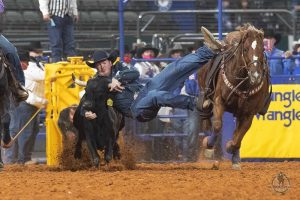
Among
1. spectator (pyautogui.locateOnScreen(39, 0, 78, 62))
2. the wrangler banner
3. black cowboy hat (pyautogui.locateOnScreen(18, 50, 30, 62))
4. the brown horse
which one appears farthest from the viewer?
black cowboy hat (pyautogui.locateOnScreen(18, 50, 30, 62))

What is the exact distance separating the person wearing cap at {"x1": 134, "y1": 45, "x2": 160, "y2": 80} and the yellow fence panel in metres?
1.55

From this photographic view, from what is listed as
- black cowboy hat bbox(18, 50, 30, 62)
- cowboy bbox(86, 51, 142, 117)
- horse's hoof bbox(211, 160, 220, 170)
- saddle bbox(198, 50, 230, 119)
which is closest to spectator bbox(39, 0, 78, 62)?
black cowboy hat bbox(18, 50, 30, 62)

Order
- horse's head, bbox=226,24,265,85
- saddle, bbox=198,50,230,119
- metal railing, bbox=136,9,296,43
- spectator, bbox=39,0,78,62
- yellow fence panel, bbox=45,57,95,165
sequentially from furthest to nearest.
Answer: metal railing, bbox=136,9,296,43
spectator, bbox=39,0,78,62
yellow fence panel, bbox=45,57,95,165
saddle, bbox=198,50,230,119
horse's head, bbox=226,24,265,85

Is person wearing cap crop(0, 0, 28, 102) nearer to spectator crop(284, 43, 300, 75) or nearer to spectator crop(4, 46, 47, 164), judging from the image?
spectator crop(4, 46, 47, 164)

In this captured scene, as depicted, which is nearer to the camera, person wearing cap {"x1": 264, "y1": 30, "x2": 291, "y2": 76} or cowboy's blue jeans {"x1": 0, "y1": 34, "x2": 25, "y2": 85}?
cowboy's blue jeans {"x1": 0, "y1": 34, "x2": 25, "y2": 85}

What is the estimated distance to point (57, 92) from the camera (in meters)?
15.4

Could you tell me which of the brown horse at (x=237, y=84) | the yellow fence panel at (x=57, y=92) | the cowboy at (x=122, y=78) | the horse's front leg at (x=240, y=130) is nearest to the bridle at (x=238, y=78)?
the brown horse at (x=237, y=84)

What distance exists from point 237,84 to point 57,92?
339 cm

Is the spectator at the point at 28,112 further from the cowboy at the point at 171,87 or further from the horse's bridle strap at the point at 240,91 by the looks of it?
the horse's bridle strap at the point at 240,91

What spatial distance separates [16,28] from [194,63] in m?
6.39

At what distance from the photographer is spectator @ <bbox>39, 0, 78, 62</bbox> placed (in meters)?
15.8

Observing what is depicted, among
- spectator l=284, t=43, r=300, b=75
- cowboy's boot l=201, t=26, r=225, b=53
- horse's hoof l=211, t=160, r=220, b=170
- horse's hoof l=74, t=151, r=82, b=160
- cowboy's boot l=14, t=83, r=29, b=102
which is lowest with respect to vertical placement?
horse's hoof l=211, t=160, r=220, b=170

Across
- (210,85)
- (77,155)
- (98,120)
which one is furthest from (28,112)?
(210,85)

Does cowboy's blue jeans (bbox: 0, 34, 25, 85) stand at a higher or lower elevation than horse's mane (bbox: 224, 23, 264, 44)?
lower
